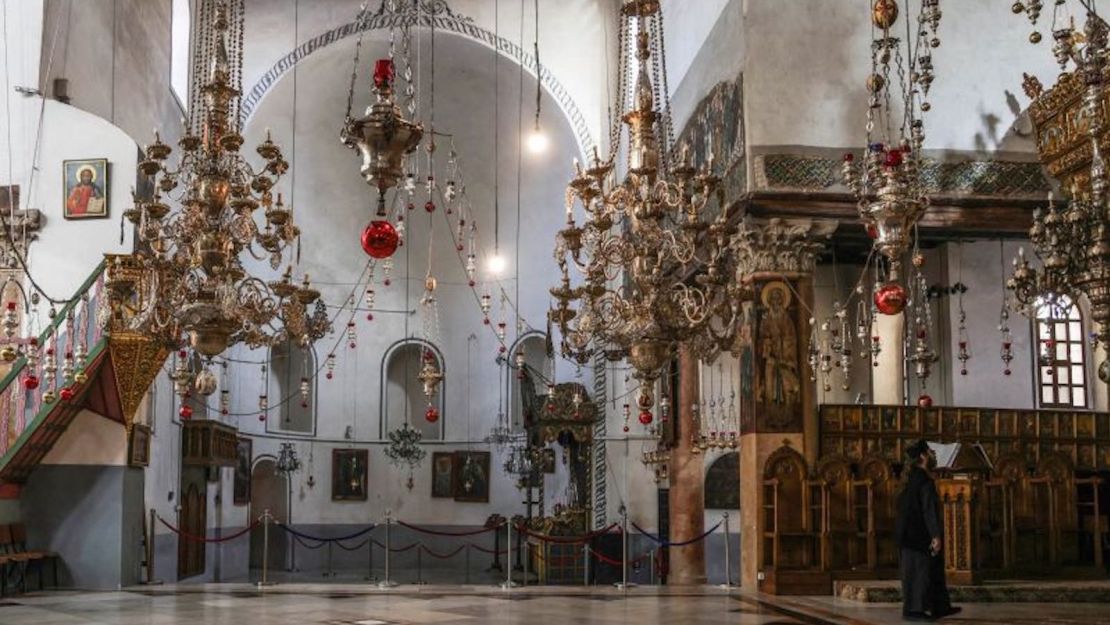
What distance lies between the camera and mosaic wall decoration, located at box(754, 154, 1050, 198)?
1355 centimetres

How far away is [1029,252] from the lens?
18562mm

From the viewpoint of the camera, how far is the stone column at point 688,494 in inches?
682

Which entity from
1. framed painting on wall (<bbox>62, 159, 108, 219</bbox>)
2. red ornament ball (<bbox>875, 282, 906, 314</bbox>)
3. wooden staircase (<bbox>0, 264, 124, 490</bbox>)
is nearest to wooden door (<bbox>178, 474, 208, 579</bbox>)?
wooden staircase (<bbox>0, 264, 124, 490</bbox>)

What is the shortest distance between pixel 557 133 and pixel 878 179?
14788 millimetres

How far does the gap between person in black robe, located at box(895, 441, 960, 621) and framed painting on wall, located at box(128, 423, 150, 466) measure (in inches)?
354

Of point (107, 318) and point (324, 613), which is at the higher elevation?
point (107, 318)

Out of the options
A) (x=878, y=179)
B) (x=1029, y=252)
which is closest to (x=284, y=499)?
(x=1029, y=252)

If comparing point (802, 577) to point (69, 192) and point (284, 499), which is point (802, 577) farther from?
point (284, 499)

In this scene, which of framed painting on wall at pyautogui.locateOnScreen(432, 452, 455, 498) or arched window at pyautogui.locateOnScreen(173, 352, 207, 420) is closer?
arched window at pyautogui.locateOnScreen(173, 352, 207, 420)

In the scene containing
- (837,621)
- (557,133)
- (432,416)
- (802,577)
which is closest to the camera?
(837,621)

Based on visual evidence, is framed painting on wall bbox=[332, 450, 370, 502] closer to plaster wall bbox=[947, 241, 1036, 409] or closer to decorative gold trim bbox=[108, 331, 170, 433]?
decorative gold trim bbox=[108, 331, 170, 433]

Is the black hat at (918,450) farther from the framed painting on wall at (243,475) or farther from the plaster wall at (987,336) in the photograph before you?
the framed painting on wall at (243,475)

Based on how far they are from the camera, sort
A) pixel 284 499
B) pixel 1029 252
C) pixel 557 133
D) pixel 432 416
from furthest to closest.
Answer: pixel 284 499 < pixel 557 133 < pixel 1029 252 < pixel 432 416

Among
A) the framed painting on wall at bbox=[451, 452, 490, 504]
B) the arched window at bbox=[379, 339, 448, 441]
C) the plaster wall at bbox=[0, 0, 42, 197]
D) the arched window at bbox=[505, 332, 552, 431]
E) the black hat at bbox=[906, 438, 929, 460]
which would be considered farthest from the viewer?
the arched window at bbox=[379, 339, 448, 441]
